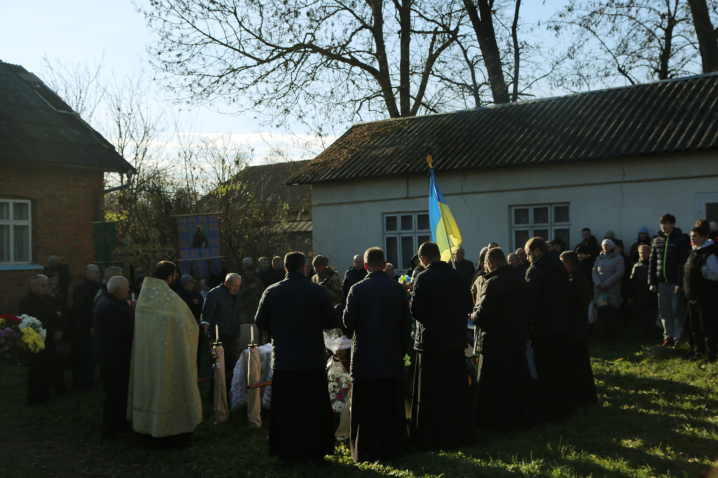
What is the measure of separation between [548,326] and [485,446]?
1.69m

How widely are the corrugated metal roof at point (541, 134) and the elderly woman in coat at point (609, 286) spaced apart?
2.75 metres

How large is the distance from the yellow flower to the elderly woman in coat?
894 cm

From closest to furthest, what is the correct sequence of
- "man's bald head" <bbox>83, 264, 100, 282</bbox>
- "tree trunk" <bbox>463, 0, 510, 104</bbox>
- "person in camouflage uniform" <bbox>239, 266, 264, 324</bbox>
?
"man's bald head" <bbox>83, 264, 100, 282</bbox>, "person in camouflage uniform" <bbox>239, 266, 264, 324</bbox>, "tree trunk" <bbox>463, 0, 510, 104</bbox>

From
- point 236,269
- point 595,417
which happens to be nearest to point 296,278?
point 595,417

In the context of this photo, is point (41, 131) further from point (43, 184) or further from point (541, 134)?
point (541, 134)

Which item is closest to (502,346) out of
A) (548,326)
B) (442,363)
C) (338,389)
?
(442,363)

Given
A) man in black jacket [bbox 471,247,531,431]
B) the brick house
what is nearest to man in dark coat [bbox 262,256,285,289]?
man in black jacket [bbox 471,247,531,431]

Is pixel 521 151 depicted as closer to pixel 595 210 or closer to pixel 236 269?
pixel 595 210

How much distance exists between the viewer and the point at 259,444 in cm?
679

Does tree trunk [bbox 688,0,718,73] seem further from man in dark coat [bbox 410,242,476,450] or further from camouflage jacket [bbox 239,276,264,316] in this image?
man in dark coat [bbox 410,242,476,450]

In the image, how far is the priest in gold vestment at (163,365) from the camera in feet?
21.4

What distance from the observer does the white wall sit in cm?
1294

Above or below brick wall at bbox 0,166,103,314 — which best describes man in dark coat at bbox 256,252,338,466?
below

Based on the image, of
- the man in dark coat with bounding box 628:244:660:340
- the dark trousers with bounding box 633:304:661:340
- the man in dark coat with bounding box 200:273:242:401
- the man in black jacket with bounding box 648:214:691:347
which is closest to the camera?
the man in dark coat with bounding box 200:273:242:401
